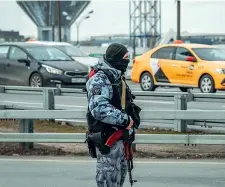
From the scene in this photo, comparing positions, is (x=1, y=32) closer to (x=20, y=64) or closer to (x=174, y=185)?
(x=20, y=64)

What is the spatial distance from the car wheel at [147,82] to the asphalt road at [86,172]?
10.5m

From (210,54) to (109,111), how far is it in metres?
13.7

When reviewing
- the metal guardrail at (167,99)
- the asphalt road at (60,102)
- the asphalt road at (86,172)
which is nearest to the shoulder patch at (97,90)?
the asphalt road at (86,172)

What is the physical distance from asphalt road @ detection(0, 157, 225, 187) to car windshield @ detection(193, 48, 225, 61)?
9623 millimetres

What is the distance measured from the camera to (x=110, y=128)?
4.84 m

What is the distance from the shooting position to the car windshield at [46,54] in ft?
56.9

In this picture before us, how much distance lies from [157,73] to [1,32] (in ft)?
257

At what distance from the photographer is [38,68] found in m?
16.7

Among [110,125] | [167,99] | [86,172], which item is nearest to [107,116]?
[110,125]

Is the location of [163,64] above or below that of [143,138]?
above

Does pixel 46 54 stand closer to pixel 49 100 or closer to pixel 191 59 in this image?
pixel 191 59

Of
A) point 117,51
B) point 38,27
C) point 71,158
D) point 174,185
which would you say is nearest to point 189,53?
point 71,158

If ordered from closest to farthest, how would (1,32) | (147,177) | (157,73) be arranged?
(147,177) < (157,73) < (1,32)

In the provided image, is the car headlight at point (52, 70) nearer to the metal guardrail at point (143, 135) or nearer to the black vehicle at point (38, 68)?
the black vehicle at point (38, 68)
